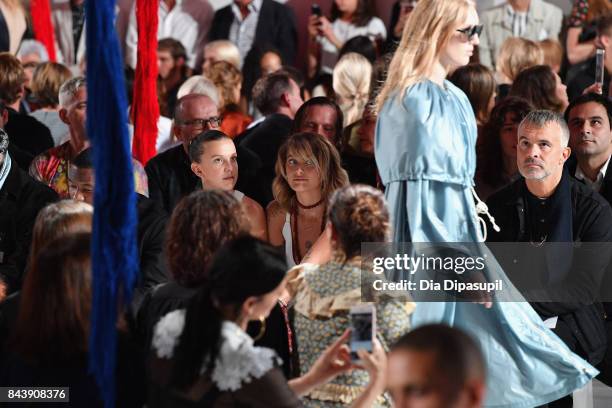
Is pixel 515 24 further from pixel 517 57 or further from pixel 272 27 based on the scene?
pixel 272 27

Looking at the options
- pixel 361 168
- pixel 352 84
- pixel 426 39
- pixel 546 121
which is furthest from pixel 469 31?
pixel 352 84

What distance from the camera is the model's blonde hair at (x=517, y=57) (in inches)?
331

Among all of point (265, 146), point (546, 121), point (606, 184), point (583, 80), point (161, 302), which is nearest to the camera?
point (161, 302)

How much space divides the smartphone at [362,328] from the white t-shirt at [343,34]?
22.4 feet

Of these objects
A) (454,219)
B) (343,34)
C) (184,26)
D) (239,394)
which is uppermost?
(184,26)

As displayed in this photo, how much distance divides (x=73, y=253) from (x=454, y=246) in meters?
1.55

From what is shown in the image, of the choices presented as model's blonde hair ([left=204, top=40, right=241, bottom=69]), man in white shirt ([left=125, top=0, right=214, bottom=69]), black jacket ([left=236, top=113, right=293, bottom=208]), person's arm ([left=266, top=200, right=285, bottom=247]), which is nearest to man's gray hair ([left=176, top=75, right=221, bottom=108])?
black jacket ([left=236, top=113, right=293, bottom=208])

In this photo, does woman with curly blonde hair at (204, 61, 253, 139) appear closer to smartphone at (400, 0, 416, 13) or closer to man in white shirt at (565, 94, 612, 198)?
smartphone at (400, 0, 416, 13)

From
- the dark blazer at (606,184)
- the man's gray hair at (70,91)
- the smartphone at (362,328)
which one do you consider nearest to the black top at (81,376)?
the smartphone at (362,328)

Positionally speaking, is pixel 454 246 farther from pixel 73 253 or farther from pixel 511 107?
pixel 511 107

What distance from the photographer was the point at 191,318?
3322 mm

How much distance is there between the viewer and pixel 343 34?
10.5 metres

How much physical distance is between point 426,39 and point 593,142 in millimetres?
1918

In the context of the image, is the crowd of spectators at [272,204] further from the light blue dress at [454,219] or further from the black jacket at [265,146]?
the light blue dress at [454,219]
